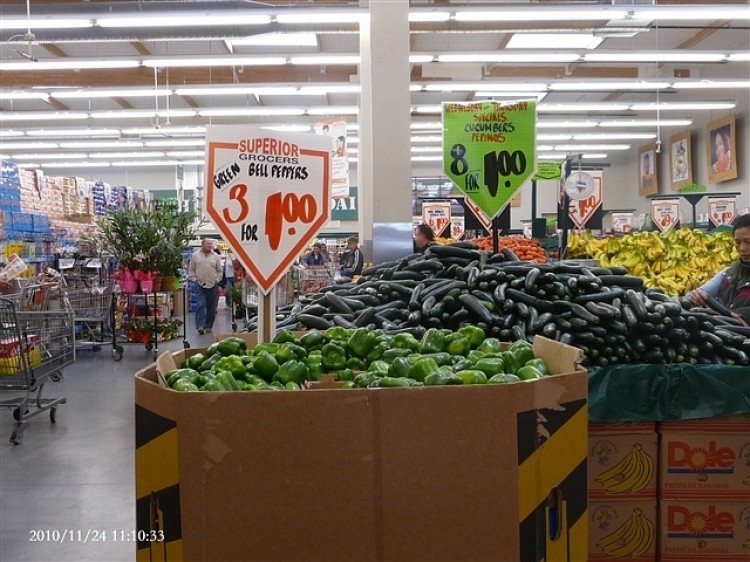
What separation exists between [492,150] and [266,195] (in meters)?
2.60

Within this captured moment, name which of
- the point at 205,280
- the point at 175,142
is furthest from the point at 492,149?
the point at 175,142

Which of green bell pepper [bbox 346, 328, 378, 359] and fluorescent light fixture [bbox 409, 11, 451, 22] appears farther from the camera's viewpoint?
fluorescent light fixture [bbox 409, 11, 451, 22]

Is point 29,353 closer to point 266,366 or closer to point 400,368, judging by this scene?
point 266,366

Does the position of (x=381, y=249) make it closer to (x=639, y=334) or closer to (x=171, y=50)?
(x=639, y=334)

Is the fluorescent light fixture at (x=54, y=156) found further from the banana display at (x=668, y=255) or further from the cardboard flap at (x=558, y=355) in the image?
the cardboard flap at (x=558, y=355)

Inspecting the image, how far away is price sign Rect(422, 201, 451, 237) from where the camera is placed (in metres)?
12.0

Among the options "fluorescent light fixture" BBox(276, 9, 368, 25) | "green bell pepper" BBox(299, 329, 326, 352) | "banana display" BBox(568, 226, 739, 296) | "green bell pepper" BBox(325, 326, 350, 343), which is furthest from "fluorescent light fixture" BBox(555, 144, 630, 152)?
"green bell pepper" BBox(299, 329, 326, 352)

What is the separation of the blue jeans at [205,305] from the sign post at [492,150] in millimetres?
7278

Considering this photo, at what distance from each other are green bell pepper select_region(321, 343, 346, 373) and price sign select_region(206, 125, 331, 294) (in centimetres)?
59

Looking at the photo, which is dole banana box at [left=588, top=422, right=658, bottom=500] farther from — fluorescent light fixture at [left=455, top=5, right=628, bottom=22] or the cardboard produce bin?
fluorescent light fixture at [left=455, top=5, right=628, bottom=22]

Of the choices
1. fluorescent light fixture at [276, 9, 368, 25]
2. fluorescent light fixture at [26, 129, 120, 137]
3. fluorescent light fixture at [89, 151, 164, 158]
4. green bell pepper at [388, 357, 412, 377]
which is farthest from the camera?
fluorescent light fixture at [89, 151, 164, 158]

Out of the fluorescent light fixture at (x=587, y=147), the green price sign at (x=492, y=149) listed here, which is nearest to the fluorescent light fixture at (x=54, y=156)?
the fluorescent light fixture at (x=587, y=147)

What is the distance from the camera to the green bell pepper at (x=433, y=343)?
88.9 inches

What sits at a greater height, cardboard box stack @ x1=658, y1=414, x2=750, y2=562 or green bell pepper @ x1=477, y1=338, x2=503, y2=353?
green bell pepper @ x1=477, y1=338, x2=503, y2=353
